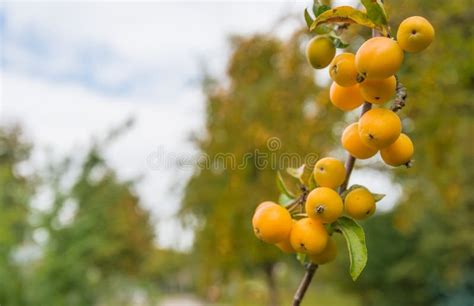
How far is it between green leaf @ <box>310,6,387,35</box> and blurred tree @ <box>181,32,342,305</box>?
8.58 ft

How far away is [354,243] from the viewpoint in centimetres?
59

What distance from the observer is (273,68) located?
5070 mm

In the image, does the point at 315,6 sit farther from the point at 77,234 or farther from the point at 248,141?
the point at 248,141

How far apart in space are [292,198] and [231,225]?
463cm

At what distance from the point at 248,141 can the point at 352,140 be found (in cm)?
399

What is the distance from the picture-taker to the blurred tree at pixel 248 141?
3.66 meters

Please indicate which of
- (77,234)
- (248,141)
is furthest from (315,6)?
(248,141)

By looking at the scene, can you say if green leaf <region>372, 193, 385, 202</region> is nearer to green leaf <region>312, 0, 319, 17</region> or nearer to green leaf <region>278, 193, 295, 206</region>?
green leaf <region>278, 193, 295, 206</region>

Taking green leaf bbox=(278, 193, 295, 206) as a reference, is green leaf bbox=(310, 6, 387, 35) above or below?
above

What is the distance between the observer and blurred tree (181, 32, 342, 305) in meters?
3.66

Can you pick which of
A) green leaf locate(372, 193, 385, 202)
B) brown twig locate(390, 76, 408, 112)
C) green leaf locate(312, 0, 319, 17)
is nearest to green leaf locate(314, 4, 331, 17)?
green leaf locate(312, 0, 319, 17)

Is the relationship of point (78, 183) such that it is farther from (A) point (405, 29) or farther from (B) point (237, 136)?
(A) point (405, 29)

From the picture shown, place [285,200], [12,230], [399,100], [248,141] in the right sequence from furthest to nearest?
[248,141], [12,230], [285,200], [399,100]

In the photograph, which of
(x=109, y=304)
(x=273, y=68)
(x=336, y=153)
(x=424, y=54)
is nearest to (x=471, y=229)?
(x=336, y=153)
